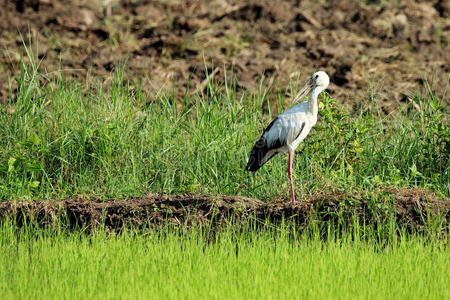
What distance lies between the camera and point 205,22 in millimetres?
10641

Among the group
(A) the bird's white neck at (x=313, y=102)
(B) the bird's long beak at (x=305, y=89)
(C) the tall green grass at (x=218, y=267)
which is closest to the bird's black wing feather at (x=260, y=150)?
(A) the bird's white neck at (x=313, y=102)

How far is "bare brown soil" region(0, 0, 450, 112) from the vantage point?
353 inches

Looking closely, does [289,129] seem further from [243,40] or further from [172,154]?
[243,40]

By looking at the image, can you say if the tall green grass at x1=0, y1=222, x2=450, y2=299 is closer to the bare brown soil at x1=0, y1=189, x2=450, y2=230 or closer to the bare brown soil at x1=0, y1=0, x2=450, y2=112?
the bare brown soil at x1=0, y1=189, x2=450, y2=230

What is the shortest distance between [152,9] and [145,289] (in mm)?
7936

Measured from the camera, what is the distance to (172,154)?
6.51 m

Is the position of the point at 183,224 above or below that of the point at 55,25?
below

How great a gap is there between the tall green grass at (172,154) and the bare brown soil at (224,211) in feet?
1.30

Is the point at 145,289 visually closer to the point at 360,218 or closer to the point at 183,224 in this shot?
the point at 183,224

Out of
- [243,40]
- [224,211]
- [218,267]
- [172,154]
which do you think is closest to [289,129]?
[224,211]

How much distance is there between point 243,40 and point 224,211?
5.27m

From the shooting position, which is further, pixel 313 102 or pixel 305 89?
pixel 305 89

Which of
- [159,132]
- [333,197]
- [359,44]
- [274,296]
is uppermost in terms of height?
[359,44]

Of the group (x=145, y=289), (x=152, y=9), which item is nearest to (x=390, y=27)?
(x=152, y=9)
